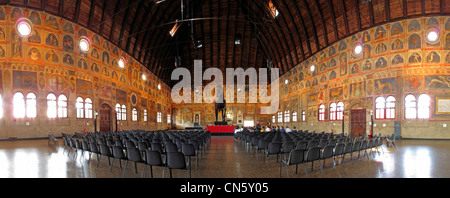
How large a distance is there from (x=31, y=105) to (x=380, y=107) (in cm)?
3171

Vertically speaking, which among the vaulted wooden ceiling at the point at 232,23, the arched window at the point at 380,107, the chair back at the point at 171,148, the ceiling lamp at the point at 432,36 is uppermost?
the vaulted wooden ceiling at the point at 232,23

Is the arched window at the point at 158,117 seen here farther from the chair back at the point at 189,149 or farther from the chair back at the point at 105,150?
the chair back at the point at 189,149

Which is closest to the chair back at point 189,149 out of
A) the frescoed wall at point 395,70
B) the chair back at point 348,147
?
the chair back at point 348,147

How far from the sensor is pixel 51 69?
19.5 m

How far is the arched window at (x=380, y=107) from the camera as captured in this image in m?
21.4

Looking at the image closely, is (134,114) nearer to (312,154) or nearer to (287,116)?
(287,116)

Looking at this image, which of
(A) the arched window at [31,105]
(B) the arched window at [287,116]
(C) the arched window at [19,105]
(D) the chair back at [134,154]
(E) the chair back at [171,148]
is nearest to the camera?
(D) the chair back at [134,154]

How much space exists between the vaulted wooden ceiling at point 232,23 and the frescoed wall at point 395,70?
3.79ft

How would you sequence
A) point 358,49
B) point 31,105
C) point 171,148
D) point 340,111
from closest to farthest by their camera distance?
point 171,148 → point 31,105 → point 358,49 → point 340,111

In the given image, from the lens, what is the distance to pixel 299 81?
34.0 meters

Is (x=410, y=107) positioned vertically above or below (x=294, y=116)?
above

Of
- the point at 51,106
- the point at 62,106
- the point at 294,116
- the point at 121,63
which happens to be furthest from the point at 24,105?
the point at 294,116

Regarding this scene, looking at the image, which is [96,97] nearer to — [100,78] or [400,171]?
[100,78]

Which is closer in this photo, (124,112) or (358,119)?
(358,119)
